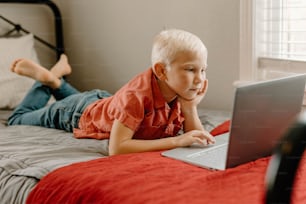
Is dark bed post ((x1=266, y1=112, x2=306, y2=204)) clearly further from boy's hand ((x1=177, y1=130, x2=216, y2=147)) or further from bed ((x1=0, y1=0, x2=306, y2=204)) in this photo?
boy's hand ((x1=177, y1=130, x2=216, y2=147))

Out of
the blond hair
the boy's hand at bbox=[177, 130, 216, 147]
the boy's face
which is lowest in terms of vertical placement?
the boy's hand at bbox=[177, 130, 216, 147]

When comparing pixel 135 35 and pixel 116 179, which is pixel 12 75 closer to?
pixel 135 35

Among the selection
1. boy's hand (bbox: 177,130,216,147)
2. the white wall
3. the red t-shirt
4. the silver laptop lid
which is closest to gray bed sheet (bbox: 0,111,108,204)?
the red t-shirt

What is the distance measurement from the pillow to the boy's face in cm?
101

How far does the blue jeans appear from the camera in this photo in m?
1.62

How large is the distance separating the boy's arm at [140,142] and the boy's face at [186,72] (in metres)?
0.13

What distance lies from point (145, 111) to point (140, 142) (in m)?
0.10

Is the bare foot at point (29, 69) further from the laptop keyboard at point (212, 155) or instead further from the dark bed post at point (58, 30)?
the laptop keyboard at point (212, 155)

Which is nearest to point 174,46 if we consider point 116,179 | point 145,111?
point 145,111

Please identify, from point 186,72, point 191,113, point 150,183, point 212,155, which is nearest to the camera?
point 150,183

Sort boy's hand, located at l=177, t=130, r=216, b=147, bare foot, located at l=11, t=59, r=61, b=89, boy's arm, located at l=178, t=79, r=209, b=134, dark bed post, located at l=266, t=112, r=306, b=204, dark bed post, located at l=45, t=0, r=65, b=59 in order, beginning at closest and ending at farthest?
dark bed post, located at l=266, t=112, r=306, b=204, boy's hand, located at l=177, t=130, r=216, b=147, boy's arm, located at l=178, t=79, r=209, b=134, bare foot, located at l=11, t=59, r=61, b=89, dark bed post, located at l=45, t=0, r=65, b=59

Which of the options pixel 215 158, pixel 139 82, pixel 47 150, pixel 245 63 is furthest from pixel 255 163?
pixel 245 63


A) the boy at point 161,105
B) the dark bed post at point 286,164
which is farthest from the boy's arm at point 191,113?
the dark bed post at point 286,164

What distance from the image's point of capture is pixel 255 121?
0.95 metres
